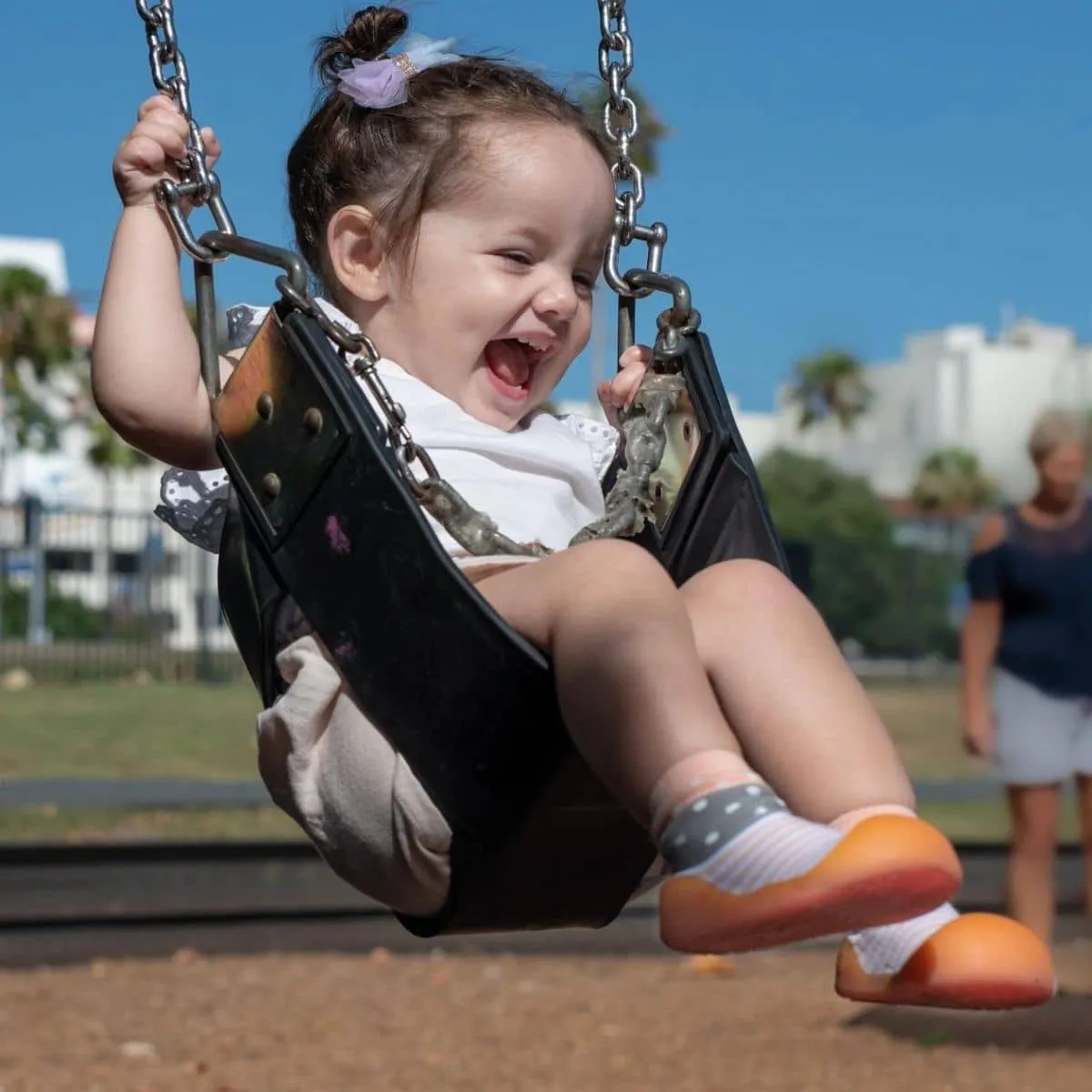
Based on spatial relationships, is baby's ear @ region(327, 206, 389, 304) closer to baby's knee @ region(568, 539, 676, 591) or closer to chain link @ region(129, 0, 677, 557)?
chain link @ region(129, 0, 677, 557)

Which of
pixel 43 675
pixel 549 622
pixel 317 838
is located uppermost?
pixel 549 622

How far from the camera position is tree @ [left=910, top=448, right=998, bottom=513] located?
6775 centimetres

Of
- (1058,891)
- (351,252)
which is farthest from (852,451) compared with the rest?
(351,252)

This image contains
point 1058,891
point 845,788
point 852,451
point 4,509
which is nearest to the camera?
point 845,788

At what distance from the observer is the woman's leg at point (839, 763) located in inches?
73.2

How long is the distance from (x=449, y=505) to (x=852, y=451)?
84.1m

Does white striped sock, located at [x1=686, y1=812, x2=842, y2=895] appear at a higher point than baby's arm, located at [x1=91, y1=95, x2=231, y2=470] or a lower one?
lower

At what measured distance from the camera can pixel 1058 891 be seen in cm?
796

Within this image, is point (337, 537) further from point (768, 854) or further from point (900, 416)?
point (900, 416)

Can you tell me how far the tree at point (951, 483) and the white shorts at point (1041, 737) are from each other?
203 ft

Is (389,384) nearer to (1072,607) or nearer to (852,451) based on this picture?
(1072,607)

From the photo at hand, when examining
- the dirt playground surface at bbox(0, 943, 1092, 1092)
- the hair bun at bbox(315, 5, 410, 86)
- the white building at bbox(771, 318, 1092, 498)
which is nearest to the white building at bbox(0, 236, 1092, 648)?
the white building at bbox(771, 318, 1092, 498)

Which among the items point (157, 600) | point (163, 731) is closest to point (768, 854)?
point (163, 731)

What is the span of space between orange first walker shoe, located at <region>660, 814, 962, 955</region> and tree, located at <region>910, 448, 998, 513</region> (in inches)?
2600
